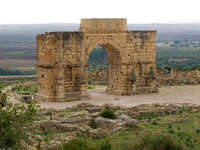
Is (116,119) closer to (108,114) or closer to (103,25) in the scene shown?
(108,114)

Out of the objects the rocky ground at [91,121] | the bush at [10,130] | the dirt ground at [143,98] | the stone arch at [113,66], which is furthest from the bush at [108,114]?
the stone arch at [113,66]

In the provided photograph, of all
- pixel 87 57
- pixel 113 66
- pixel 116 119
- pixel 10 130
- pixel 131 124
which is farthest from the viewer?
pixel 113 66

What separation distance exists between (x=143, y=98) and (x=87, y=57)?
3.66 m

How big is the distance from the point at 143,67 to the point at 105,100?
3.49 metres

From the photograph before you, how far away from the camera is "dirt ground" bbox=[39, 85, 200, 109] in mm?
21938

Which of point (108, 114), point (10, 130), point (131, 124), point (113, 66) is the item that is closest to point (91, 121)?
point (108, 114)

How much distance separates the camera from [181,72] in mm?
31547

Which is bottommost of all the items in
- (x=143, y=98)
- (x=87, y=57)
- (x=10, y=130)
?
(x=10, y=130)

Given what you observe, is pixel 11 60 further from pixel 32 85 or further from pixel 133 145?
pixel 133 145

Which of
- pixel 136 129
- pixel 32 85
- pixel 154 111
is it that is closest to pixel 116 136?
pixel 136 129

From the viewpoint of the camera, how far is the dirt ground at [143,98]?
2194 centimetres

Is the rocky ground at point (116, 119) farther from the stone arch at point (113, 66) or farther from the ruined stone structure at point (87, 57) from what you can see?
the stone arch at point (113, 66)

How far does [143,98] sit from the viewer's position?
2358cm

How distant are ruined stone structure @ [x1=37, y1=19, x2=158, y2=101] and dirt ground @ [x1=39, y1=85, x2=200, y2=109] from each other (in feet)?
2.17
